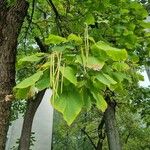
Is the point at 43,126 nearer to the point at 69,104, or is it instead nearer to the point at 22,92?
the point at 22,92

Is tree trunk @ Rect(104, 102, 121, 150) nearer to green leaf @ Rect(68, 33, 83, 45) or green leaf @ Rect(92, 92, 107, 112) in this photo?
green leaf @ Rect(68, 33, 83, 45)

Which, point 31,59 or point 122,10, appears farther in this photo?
point 122,10

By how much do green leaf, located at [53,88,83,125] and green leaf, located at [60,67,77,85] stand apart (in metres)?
0.08

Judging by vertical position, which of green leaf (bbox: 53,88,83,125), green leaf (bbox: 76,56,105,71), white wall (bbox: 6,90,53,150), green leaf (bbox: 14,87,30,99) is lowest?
white wall (bbox: 6,90,53,150)

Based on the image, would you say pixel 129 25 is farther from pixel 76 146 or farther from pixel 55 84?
pixel 76 146

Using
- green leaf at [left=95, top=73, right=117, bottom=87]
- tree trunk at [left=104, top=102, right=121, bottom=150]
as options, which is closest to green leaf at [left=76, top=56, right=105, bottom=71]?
green leaf at [left=95, top=73, right=117, bottom=87]

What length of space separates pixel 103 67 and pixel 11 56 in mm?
2026

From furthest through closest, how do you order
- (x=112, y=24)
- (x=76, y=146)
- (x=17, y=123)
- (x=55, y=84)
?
(x=76, y=146) < (x=17, y=123) < (x=112, y=24) < (x=55, y=84)

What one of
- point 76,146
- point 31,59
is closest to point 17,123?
point 76,146

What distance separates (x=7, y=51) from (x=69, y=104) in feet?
7.31

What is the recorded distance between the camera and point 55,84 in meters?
1.92

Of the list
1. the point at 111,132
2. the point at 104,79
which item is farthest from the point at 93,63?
the point at 111,132

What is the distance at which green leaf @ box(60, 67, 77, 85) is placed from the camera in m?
1.98

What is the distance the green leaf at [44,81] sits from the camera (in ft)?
6.58
